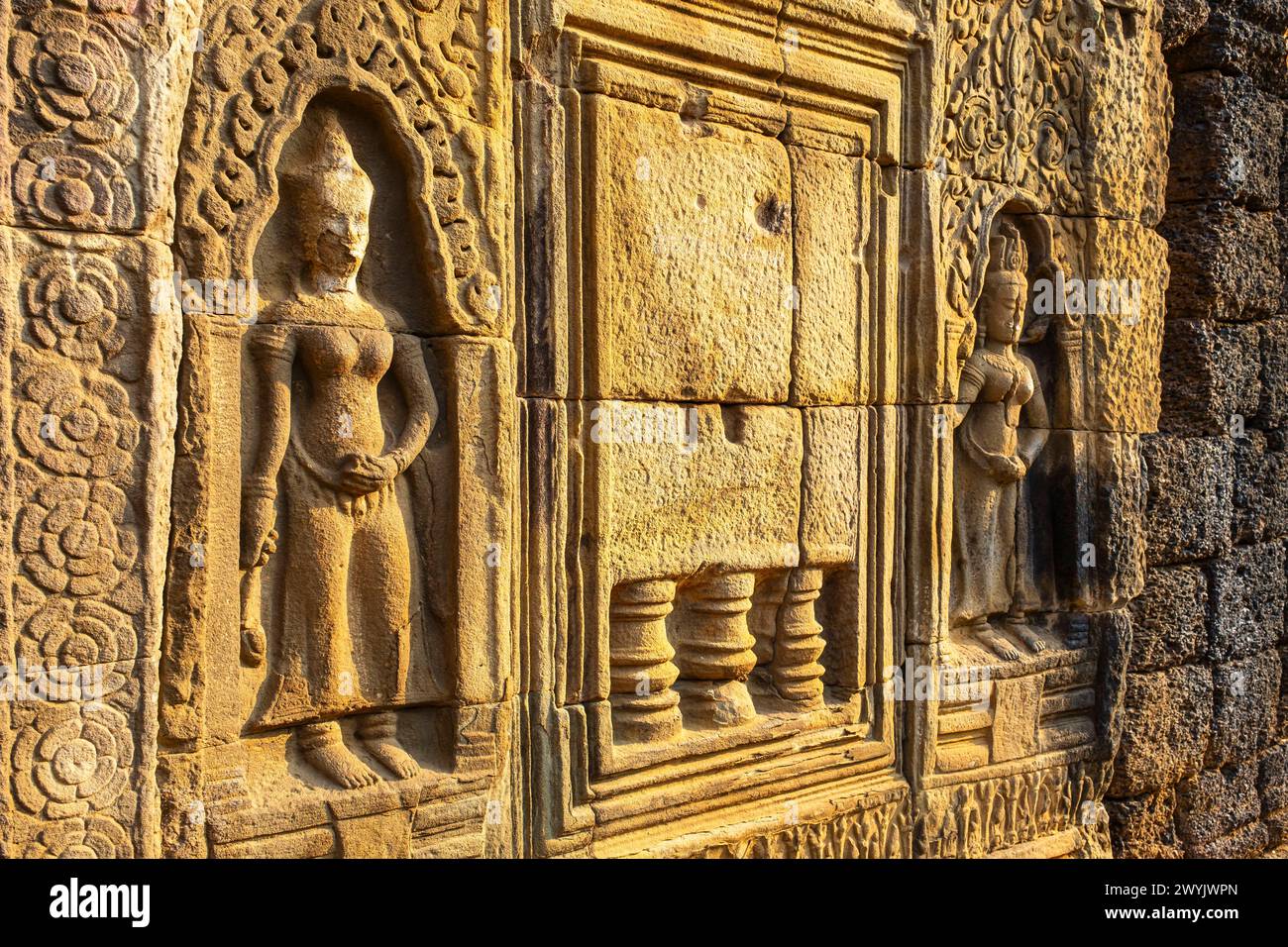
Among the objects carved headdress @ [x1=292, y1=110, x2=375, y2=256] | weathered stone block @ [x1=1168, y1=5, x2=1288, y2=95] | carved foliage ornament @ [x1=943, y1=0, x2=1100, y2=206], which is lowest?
carved headdress @ [x1=292, y1=110, x2=375, y2=256]

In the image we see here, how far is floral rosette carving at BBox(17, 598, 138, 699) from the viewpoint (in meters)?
2.60

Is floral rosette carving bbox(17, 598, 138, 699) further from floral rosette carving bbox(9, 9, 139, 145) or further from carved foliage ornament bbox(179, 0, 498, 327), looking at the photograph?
floral rosette carving bbox(9, 9, 139, 145)

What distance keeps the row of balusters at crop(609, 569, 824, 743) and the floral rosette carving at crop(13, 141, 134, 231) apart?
2.00m

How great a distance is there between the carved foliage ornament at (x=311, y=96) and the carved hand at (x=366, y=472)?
473 millimetres

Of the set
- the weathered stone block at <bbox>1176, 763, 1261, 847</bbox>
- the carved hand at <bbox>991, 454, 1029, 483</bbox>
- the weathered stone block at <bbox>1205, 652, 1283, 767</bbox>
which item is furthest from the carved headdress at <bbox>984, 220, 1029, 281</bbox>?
the weathered stone block at <bbox>1176, 763, 1261, 847</bbox>

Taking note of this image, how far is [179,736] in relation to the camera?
293cm

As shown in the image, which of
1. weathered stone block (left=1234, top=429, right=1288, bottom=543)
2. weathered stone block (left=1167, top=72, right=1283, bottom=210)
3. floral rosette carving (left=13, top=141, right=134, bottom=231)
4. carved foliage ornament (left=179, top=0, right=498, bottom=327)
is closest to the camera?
floral rosette carving (left=13, top=141, right=134, bottom=231)

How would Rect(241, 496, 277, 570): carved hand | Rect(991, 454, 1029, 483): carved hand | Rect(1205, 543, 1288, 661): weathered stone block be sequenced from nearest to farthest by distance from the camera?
Rect(241, 496, 277, 570): carved hand < Rect(991, 454, 1029, 483): carved hand < Rect(1205, 543, 1288, 661): weathered stone block

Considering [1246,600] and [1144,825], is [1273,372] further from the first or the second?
[1144,825]

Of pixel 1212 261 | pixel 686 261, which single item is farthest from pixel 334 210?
pixel 1212 261

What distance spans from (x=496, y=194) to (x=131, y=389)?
1273 mm

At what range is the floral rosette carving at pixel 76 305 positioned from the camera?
8.48 ft

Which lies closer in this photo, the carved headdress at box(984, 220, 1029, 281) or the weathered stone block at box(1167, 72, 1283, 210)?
the carved headdress at box(984, 220, 1029, 281)

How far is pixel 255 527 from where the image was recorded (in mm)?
3166
